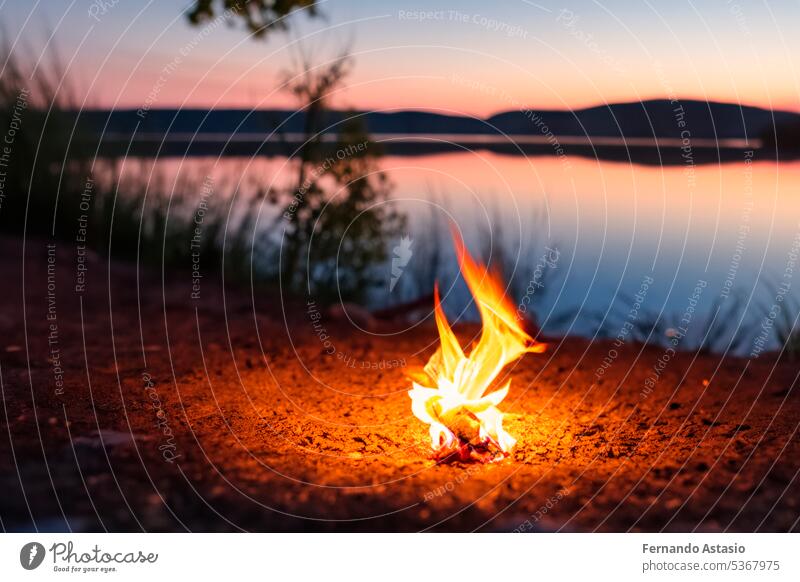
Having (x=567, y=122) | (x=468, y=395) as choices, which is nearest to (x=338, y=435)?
(x=468, y=395)

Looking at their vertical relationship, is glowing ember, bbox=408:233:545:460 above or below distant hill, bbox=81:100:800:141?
below

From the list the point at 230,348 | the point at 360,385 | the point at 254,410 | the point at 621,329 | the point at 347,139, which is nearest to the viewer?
the point at 254,410

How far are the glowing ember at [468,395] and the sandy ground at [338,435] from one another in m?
0.14

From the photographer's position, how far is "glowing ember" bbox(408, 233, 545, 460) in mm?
4434

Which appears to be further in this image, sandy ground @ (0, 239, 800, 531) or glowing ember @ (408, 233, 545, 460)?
glowing ember @ (408, 233, 545, 460)

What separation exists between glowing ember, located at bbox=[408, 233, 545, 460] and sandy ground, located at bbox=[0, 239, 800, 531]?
0.14 m

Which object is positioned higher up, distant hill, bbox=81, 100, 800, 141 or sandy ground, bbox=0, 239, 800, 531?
distant hill, bbox=81, 100, 800, 141

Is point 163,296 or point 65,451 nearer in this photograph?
point 65,451

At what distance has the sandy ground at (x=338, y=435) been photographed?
3656 mm

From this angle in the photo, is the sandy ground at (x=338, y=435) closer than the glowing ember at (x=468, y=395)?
Yes

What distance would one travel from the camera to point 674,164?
8.37 meters
